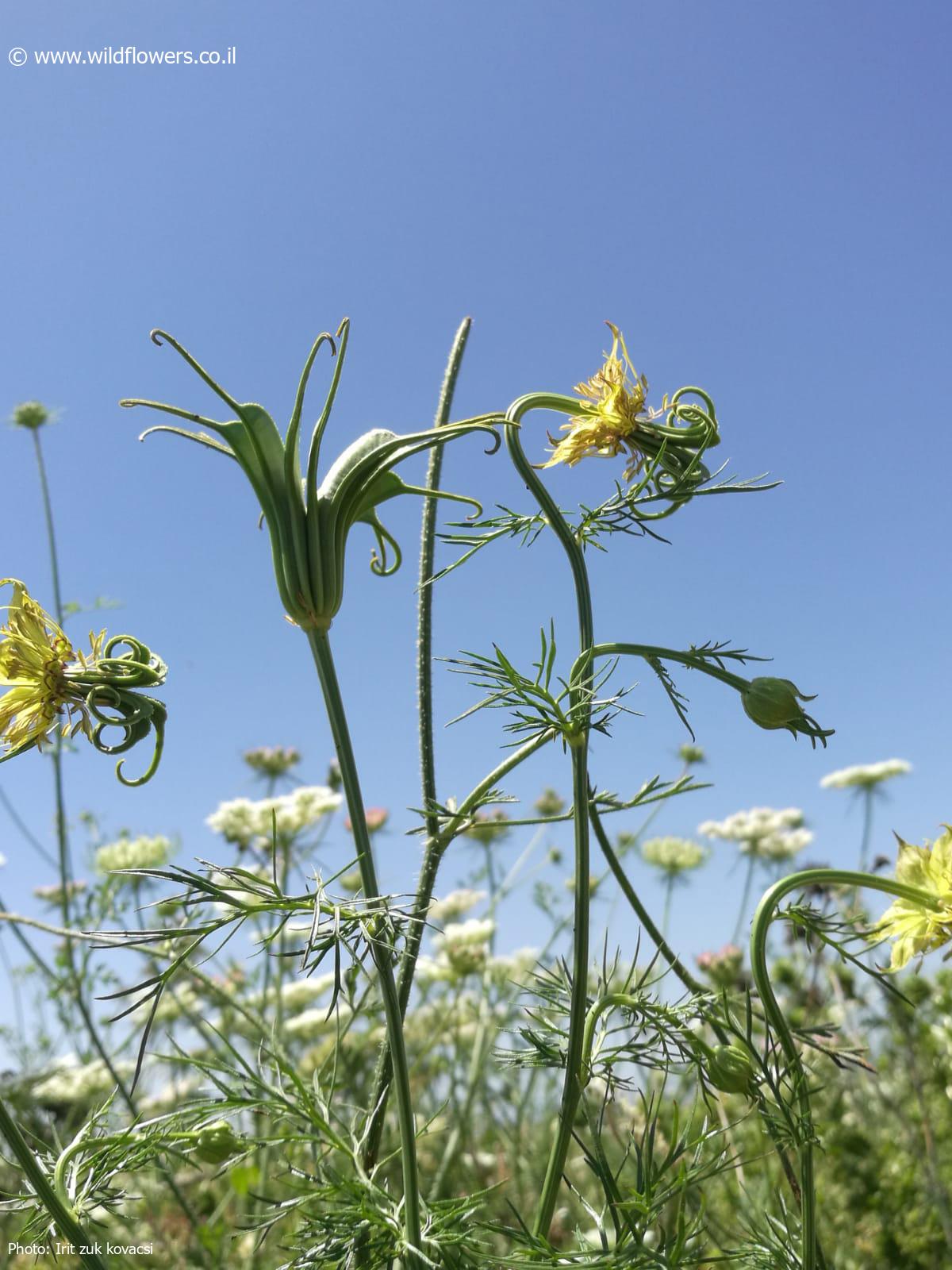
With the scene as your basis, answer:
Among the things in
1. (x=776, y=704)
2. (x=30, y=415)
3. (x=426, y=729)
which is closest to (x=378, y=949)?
(x=426, y=729)

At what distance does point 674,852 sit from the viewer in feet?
8.66

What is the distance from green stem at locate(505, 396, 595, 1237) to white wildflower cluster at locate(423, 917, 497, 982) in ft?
5.48

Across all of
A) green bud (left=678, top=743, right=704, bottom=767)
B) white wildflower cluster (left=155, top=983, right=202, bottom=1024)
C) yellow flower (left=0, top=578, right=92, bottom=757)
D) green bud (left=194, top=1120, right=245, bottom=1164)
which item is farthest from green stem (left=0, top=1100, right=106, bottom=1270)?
green bud (left=678, top=743, right=704, bottom=767)

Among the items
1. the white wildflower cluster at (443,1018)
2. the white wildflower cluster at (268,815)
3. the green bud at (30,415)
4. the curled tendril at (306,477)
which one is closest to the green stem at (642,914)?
the curled tendril at (306,477)

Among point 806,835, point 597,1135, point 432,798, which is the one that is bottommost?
point 806,835

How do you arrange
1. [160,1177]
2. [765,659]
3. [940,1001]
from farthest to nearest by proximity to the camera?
[940,1001]
[160,1177]
[765,659]

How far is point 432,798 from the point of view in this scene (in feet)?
2.92

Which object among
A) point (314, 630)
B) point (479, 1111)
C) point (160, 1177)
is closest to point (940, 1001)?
point (479, 1111)

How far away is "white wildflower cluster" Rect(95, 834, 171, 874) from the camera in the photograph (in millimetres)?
2572

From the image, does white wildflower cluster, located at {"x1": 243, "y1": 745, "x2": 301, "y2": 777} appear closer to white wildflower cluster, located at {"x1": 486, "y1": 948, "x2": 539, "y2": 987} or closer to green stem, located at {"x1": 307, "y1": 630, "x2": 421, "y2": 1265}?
white wildflower cluster, located at {"x1": 486, "y1": 948, "x2": 539, "y2": 987}

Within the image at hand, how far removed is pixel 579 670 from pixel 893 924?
0.32m

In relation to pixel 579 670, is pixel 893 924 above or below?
below

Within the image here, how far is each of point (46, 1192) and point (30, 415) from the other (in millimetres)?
3024

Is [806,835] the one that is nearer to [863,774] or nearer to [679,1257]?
[863,774]
